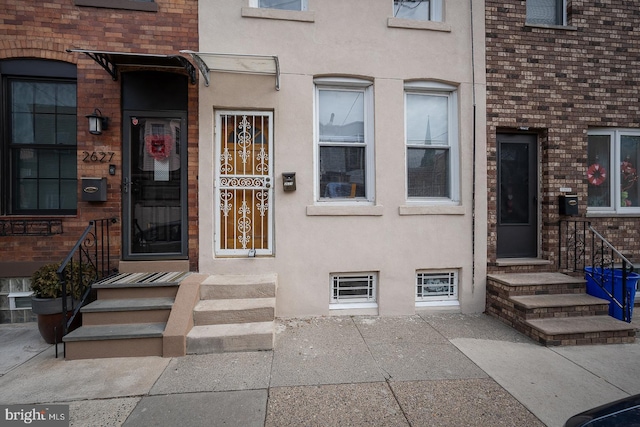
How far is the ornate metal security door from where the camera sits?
468 centimetres

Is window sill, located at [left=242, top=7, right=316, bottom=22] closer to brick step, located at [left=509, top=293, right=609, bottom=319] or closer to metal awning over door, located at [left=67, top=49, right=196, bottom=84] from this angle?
metal awning over door, located at [left=67, top=49, right=196, bottom=84]

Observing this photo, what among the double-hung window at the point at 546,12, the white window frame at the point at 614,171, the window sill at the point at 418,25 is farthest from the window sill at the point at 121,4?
the white window frame at the point at 614,171

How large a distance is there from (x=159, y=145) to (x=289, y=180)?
211 centimetres

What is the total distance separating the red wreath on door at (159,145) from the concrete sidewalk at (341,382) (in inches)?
113

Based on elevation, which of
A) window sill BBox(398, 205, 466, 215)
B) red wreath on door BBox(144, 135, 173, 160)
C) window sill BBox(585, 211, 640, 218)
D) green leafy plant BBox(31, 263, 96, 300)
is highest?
red wreath on door BBox(144, 135, 173, 160)

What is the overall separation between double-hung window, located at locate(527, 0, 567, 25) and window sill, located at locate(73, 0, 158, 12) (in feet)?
20.5

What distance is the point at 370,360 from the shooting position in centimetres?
337

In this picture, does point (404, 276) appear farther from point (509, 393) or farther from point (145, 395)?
point (145, 395)

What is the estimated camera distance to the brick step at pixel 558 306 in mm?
4055

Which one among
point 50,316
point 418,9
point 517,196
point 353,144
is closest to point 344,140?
point 353,144

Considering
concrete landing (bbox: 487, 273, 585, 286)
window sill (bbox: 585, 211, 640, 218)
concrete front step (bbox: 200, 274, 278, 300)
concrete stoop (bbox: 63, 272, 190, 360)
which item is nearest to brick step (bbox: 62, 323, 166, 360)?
concrete stoop (bbox: 63, 272, 190, 360)

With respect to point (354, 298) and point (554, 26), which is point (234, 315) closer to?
point (354, 298)

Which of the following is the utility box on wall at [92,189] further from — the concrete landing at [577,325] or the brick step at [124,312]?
the concrete landing at [577,325]

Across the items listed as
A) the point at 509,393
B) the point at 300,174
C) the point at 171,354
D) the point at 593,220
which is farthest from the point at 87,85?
the point at 593,220
